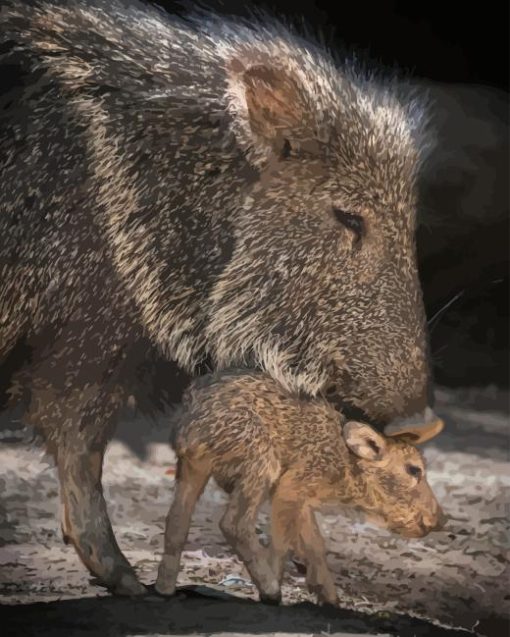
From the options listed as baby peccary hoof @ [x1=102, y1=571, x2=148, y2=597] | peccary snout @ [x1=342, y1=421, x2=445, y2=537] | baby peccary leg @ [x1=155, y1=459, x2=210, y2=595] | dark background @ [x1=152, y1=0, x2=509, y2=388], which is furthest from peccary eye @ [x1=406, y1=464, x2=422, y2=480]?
baby peccary hoof @ [x1=102, y1=571, x2=148, y2=597]

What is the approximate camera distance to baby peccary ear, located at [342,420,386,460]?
165 centimetres

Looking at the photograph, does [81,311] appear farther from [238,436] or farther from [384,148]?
[384,148]

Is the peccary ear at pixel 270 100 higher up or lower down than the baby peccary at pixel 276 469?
higher up

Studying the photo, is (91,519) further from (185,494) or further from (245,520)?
(245,520)

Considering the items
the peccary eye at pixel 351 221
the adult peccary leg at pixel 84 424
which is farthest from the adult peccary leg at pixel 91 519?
the peccary eye at pixel 351 221

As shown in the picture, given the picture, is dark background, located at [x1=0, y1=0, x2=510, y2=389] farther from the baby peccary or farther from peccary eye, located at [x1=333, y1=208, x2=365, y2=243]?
the baby peccary

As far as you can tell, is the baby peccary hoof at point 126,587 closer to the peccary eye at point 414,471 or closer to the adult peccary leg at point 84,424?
the adult peccary leg at point 84,424

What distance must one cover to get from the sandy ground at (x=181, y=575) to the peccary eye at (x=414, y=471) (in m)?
0.03

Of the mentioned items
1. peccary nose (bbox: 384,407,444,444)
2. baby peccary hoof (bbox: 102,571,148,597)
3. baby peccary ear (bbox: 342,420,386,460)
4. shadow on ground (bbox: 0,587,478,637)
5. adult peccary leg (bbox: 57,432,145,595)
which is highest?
peccary nose (bbox: 384,407,444,444)

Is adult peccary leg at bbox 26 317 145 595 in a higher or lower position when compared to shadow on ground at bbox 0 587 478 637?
higher

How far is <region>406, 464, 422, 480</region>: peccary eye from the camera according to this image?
5.49 ft

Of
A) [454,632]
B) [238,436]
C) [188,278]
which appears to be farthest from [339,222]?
[454,632]

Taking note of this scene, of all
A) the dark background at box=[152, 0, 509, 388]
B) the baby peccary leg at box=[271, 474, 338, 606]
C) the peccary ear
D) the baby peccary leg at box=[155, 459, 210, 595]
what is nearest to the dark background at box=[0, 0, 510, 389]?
the dark background at box=[152, 0, 509, 388]

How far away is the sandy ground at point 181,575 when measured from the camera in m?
1.62
